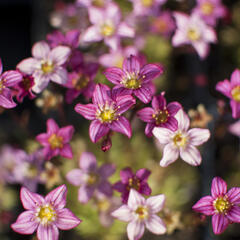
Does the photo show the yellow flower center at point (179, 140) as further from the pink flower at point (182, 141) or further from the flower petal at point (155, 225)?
the flower petal at point (155, 225)

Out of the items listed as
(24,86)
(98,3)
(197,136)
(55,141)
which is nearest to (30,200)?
(55,141)

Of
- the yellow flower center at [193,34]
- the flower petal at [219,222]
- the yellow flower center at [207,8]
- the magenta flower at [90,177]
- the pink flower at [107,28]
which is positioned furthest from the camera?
the yellow flower center at [207,8]

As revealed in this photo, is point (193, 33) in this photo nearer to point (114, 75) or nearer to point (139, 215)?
point (114, 75)

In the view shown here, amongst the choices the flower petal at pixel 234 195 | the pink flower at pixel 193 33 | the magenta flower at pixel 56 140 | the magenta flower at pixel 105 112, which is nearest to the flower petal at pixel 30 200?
the magenta flower at pixel 56 140

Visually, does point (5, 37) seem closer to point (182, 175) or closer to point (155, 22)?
point (155, 22)

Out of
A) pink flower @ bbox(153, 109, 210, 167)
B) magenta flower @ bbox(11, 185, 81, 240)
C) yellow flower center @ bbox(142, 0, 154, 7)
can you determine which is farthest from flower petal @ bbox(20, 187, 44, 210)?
yellow flower center @ bbox(142, 0, 154, 7)

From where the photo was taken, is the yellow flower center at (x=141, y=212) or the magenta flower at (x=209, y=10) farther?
the magenta flower at (x=209, y=10)
